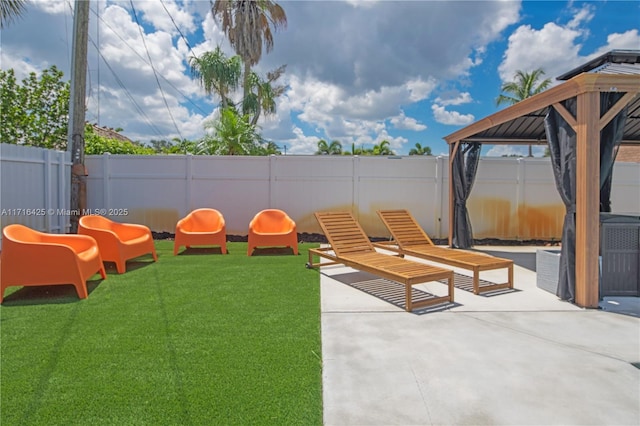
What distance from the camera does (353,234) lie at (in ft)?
21.4

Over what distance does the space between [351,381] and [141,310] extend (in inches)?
105

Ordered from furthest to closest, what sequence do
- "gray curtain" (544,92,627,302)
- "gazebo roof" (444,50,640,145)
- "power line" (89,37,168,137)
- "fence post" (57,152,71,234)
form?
"power line" (89,37,168,137) < "fence post" (57,152,71,234) < "gray curtain" (544,92,627,302) < "gazebo roof" (444,50,640,145)

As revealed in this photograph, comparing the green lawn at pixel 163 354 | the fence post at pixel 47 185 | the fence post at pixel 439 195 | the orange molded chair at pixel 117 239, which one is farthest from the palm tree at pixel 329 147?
the green lawn at pixel 163 354

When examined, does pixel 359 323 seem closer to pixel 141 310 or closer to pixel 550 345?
pixel 550 345

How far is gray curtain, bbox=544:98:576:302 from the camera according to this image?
4.52m

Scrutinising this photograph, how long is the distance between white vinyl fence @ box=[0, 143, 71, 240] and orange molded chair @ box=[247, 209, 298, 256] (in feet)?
13.9

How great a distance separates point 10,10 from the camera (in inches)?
277

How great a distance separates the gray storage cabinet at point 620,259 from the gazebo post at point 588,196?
2.05 feet

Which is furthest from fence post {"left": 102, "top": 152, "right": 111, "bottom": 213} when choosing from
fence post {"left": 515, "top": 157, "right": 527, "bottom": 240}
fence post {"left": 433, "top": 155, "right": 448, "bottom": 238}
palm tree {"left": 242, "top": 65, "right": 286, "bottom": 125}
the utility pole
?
Result: fence post {"left": 515, "top": 157, "right": 527, "bottom": 240}

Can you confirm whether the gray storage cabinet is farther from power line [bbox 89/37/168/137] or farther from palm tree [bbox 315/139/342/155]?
palm tree [bbox 315/139/342/155]

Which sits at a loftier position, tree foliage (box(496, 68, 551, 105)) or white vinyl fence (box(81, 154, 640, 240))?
tree foliage (box(496, 68, 551, 105))

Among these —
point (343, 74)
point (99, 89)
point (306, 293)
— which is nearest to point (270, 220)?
point (306, 293)

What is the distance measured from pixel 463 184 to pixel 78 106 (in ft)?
28.5

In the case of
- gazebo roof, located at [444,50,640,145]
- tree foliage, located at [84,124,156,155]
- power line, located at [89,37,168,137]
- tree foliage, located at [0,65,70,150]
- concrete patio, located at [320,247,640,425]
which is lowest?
concrete patio, located at [320,247,640,425]
